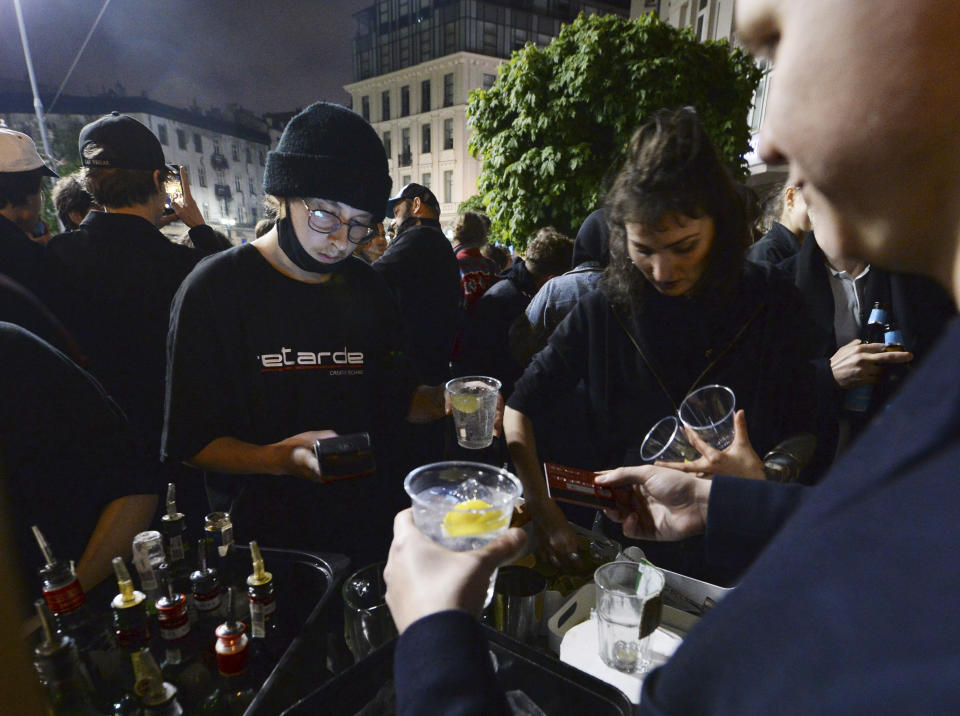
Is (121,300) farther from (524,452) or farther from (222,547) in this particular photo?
(524,452)

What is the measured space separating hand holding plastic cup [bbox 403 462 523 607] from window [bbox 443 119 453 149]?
43.4 m

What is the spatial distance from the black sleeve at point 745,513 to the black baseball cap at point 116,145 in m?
3.18

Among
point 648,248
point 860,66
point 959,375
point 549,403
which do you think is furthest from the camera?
point 549,403

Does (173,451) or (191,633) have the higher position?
(173,451)

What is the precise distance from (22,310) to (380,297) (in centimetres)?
132

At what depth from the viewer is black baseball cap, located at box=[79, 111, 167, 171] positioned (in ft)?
9.12

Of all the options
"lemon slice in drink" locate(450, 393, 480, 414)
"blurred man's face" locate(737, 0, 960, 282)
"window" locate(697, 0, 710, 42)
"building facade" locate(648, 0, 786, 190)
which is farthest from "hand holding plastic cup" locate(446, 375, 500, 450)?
"window" locate(697, 0, 710, 42)

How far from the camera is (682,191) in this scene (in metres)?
1.91

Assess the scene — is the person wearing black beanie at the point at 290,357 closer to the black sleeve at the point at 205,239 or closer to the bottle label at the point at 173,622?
the bottle label at the point at 173,622

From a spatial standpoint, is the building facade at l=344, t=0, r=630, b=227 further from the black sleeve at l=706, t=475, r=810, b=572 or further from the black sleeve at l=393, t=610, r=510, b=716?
the black sleeve at l=393, t=610, r=510, b=716

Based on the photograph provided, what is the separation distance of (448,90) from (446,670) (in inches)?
1798

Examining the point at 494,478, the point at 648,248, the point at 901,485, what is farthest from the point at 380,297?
the point at 901,485

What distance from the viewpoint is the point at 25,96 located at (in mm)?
37375

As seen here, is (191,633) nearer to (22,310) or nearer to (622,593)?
(622,593)
